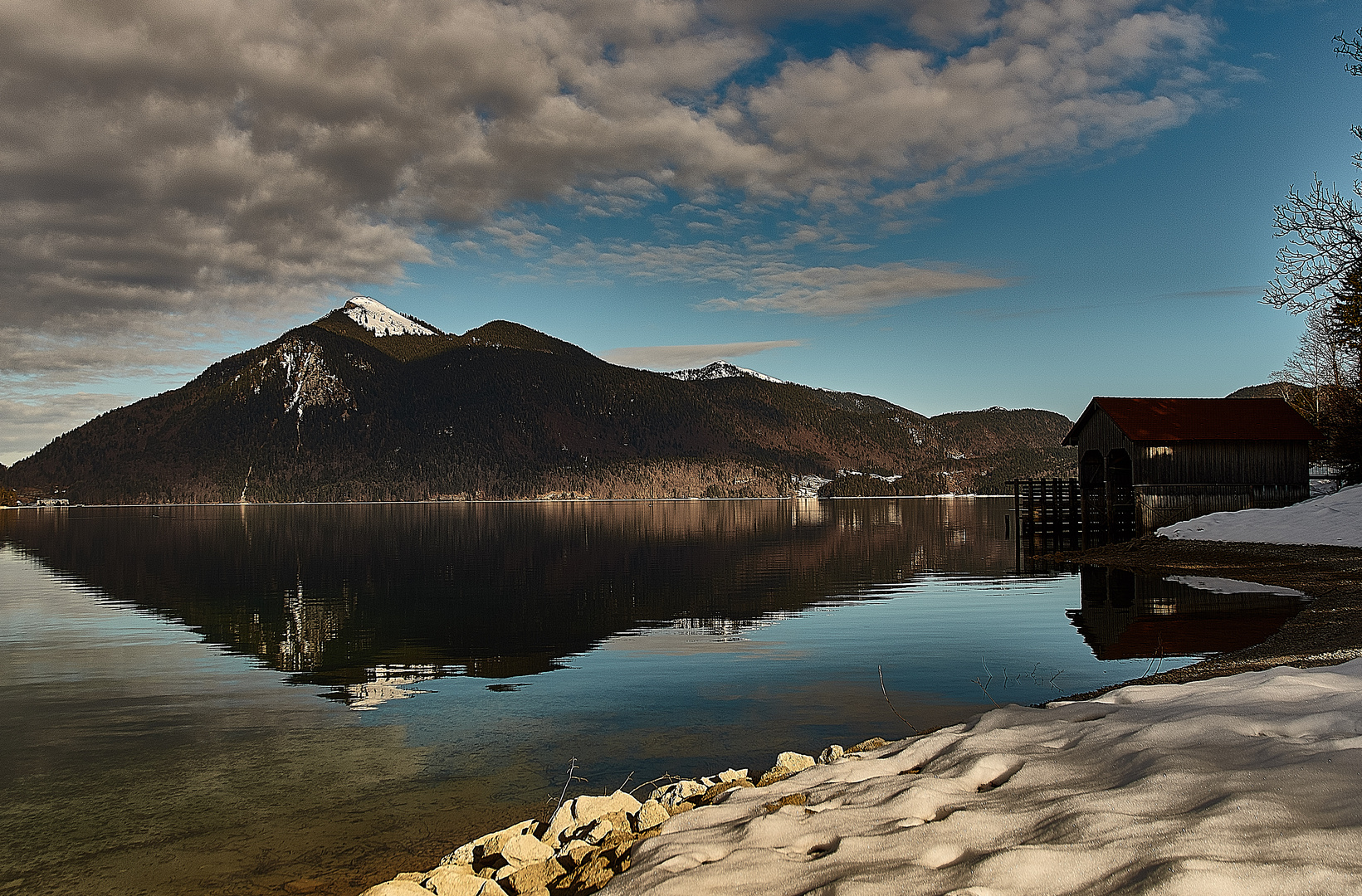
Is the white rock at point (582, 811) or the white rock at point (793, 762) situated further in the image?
the white rock at point (793, 762)

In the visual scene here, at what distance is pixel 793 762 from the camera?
11258 millimetres

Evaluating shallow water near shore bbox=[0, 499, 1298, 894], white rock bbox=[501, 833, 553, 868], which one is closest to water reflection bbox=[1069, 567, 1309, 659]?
shallow water near shore bbox=[0, 499, 1298, 894]

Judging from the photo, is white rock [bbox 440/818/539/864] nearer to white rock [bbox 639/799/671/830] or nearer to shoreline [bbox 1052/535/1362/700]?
white rock [bbox 639/799/671/830]

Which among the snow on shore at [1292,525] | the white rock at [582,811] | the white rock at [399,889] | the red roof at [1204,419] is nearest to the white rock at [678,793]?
the white rock at [582,811]

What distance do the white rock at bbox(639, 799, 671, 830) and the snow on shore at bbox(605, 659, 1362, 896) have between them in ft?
1.73

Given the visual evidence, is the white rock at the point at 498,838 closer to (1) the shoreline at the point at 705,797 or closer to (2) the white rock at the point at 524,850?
(1) the shoreline at the point at 705,797

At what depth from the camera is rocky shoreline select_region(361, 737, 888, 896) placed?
26.7ft

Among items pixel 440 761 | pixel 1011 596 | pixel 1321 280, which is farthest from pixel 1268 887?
pixel 1321 280

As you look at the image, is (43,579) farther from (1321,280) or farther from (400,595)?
(1321,280)

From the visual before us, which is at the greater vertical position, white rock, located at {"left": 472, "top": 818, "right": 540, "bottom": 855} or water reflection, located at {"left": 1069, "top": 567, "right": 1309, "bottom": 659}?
white rock, located at {"left": 472, "top": 818, "right": 540, "bottom": 855}

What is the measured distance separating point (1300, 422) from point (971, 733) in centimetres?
5869

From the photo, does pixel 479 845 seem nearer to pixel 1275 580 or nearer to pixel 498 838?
pixel 498 838

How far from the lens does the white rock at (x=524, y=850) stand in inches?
348

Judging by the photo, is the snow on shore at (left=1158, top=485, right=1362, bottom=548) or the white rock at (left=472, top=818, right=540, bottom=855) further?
the snow on shore at (left=1158, top=485, right=1362, bottom=548)
